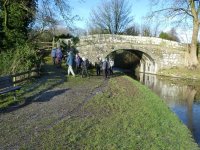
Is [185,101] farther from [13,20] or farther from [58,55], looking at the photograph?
[13,20]

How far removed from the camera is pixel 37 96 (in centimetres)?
1223

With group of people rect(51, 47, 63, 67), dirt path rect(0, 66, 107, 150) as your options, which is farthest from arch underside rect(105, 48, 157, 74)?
dirt path rect(0, 66, 107, 150)

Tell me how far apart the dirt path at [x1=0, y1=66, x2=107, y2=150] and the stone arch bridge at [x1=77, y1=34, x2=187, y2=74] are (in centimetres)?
1395

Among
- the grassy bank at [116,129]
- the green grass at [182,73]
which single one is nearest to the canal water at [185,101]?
the grassy bank at [116,129]

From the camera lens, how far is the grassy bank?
24.4 ft

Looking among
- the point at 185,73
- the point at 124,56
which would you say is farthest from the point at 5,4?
the point at 124,56

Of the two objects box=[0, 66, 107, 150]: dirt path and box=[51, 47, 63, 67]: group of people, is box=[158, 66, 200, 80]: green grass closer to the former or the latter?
box=[51, 47, 63, 67]: group of people

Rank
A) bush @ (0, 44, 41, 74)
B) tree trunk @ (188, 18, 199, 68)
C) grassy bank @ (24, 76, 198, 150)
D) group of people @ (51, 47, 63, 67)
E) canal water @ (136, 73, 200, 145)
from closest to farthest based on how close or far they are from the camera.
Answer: grassy bank @ (24, 76, 198, 150)
canal water @ (136, 73, 200, 145)
bush @ (0, 44, 41, 74)
group of people @ (51, 47, 63, 67)
tree trunk @ (188, 18, 199, 68)

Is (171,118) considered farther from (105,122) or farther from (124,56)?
(124,56)

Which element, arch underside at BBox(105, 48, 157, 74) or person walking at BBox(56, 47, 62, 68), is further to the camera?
arch underside at BBox(105, 48, 157, 74)

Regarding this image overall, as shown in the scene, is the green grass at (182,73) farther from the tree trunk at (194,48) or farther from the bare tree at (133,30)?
the bare tree at (133,30)

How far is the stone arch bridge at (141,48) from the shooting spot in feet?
98.8

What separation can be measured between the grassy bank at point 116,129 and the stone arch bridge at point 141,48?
58.2ft

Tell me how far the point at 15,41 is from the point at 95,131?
13.1 meters
